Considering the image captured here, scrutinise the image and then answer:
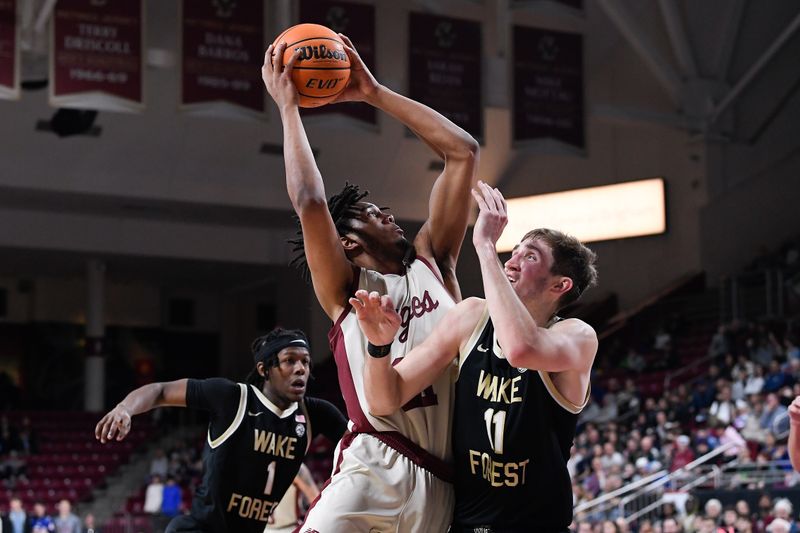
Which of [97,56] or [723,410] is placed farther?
[97,56]

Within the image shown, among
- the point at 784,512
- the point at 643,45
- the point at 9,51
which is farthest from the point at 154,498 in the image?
the point at 784,512

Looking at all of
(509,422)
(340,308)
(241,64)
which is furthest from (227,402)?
(241,64)

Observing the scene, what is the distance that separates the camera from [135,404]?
6109 mm

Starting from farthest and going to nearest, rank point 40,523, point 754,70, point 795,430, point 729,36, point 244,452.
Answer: point 729,36 < point 754,70 < point 40,523 < point 244,452 < point 795,430

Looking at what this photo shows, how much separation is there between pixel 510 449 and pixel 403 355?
0.59 m

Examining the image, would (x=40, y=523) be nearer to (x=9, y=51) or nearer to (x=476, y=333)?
(x=9, y=51)

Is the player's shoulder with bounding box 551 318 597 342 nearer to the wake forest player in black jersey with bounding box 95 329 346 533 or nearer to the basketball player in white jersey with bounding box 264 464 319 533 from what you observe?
the wake forest player in black jersey with bounding box 95 329 346 533

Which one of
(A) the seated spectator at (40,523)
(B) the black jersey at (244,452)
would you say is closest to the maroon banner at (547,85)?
(A) the seated spectator at (40,523)

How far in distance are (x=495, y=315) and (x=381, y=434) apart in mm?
706

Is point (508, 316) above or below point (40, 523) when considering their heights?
above

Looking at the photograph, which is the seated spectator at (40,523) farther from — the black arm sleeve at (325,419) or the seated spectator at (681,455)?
the black arm sleeve at (325,419)

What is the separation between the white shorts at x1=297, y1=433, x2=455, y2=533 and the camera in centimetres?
435

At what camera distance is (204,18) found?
17.8 metres

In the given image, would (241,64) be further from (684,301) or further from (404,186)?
(684,301)
